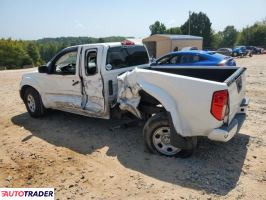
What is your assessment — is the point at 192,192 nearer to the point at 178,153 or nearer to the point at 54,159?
the point at 178,153

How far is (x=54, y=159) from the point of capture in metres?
5.05

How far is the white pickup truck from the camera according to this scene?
4.29 metres

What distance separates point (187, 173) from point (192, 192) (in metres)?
0.50

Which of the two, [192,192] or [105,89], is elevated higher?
[105,89]

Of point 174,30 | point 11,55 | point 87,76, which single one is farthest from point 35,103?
point 174,30

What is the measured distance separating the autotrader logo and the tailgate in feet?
9.60

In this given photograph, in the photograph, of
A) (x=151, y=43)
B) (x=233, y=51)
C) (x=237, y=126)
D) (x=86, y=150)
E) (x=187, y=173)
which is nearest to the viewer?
(x=187, y=173)

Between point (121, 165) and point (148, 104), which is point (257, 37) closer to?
point (148, 104)

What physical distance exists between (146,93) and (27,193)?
97.0 inches

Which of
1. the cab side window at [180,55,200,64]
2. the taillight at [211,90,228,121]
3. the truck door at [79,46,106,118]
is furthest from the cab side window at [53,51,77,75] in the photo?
the cab side window at [180,55,200,64]

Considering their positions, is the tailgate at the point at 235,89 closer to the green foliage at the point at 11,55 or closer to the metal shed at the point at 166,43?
the metal shed at the point at 166,43

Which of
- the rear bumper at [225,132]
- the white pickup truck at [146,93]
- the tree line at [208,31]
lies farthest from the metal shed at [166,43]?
the tree line at [208,31]

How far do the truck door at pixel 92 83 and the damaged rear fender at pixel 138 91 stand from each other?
1.98 ft

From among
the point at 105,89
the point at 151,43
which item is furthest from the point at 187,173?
the point at 151,43
